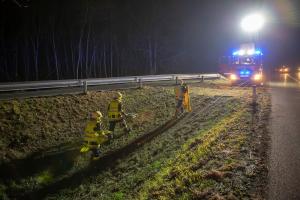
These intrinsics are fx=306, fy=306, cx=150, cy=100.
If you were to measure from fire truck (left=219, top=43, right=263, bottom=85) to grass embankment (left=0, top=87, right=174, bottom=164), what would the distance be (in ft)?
36.6

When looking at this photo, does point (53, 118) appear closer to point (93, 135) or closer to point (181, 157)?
point (93, 135)

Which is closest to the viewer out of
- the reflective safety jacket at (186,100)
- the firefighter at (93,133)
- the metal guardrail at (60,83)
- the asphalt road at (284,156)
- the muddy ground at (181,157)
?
the asphalt road at (284,156)

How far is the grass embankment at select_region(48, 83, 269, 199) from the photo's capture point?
22.1 feet

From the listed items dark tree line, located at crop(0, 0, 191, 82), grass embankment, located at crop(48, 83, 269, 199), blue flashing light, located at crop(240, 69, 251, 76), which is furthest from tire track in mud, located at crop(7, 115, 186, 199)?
dark tree line, located at crop(0, 0, 191, 82)

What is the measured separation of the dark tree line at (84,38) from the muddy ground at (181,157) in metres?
28.3

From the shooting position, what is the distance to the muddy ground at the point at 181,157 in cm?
691

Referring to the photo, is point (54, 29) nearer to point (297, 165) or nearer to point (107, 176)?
point (107, 176)

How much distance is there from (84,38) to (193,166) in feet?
139

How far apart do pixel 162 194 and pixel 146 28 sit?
43.2 m

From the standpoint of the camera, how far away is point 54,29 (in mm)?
44562

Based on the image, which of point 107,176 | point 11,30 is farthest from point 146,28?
point 107,176

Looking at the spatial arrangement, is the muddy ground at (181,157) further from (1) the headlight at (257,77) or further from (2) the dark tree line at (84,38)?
(2) the dark tree line at (84,38)

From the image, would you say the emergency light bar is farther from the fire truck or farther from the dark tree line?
the dark tree line

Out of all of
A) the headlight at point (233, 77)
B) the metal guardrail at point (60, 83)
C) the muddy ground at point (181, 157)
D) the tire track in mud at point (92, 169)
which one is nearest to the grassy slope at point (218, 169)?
the muddy ground at point (181, 157)
